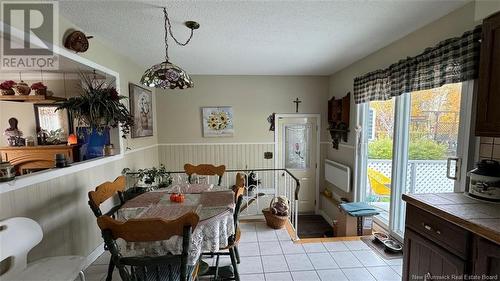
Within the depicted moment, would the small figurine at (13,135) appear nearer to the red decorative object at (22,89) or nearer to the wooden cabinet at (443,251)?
the red decorative object at (22,89)

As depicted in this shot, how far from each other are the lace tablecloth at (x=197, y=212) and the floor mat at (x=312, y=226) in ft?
8.33

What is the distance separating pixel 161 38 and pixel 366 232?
345 cm

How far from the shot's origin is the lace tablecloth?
4.69 feet

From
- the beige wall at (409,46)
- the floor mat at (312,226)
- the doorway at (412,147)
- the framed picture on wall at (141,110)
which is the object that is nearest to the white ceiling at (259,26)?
the beige wall at (409,46)

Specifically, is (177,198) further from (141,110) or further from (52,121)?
(52,121)

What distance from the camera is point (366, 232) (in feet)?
9.75

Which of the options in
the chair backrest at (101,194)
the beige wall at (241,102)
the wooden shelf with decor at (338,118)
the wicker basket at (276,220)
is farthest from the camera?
the beige wall at (241,102)

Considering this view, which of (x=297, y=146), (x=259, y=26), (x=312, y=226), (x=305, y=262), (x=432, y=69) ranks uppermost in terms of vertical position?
(x=259, y=26)

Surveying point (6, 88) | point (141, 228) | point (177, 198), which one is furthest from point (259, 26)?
point (6, 88)

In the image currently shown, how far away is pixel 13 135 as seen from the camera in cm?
337

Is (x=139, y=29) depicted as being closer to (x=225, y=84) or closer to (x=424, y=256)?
(x=225, y=84)

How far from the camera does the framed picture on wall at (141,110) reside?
3317mm

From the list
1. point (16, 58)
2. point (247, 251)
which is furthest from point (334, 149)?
point (16, 58)

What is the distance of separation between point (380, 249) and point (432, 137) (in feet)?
4.40
